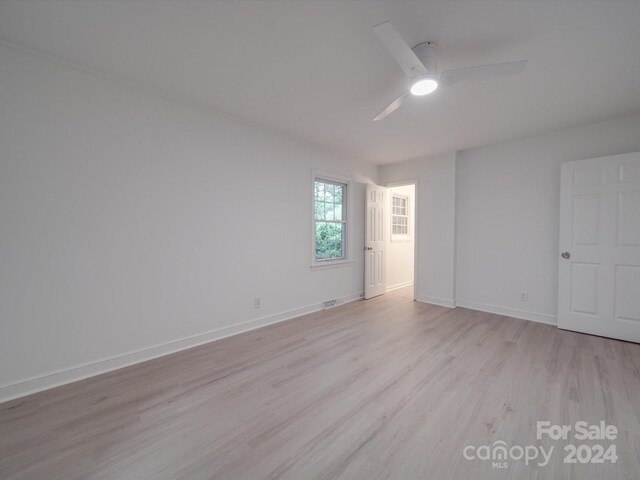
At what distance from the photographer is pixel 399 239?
5859 mm

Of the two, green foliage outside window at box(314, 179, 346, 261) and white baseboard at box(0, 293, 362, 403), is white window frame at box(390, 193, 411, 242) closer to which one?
green foliage outside window at box(314, 179, 346, 261)

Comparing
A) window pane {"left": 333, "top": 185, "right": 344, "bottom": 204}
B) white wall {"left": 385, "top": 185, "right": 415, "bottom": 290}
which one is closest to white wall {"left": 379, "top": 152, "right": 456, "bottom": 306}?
white wall {"left": 385, "top": 185, "right": 415, "bottom": 290}

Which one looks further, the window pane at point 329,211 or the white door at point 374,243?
the white door at point 374,243

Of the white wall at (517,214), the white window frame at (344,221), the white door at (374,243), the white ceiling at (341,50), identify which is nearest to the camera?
the white ceiling at (341,50)

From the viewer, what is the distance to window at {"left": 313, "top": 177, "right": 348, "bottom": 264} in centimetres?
416

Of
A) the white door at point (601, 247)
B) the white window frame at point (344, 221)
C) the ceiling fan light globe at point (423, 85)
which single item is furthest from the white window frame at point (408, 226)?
the ceiling fan light globe at point (423, 85)

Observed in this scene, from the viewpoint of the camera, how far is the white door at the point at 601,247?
2902mm

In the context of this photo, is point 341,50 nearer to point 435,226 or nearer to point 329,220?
point 329,220

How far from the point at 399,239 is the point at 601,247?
125 inches

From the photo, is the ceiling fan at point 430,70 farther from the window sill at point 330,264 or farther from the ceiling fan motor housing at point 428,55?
the window sill at point 330,264

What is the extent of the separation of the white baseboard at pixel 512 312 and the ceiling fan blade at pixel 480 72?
3287 mm

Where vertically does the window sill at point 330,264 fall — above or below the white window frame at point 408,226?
below

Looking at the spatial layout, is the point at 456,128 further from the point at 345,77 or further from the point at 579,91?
the point at 345,77

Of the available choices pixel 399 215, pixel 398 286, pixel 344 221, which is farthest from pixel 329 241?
pixel 399 215
